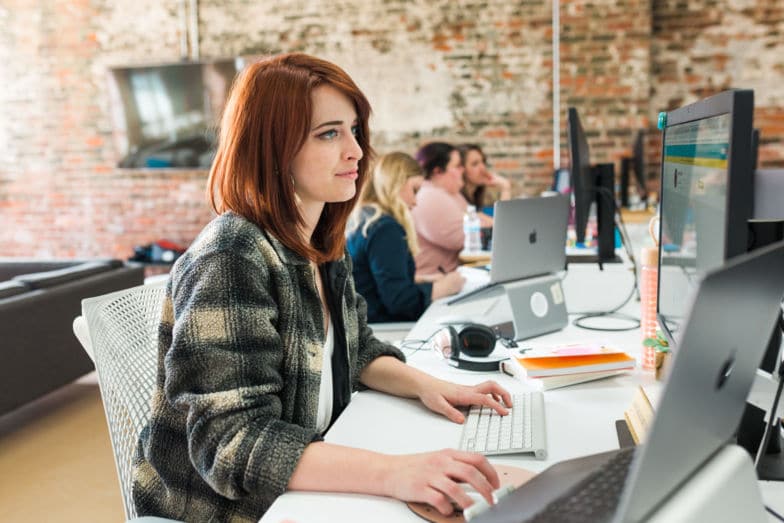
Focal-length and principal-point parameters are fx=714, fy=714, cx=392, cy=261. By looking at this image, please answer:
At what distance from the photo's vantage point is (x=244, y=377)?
104 cm

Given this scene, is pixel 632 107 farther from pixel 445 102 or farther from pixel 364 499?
pixel 364 499

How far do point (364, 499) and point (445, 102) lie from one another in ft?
16.5

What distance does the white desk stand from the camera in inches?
38.3

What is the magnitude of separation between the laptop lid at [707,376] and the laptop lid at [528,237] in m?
1.26

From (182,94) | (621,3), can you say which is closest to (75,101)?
(182,94)

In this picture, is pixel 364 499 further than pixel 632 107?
No

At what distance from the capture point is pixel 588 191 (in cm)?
277

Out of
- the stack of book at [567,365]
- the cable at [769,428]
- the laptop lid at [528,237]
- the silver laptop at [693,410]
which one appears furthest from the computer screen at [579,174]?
the silver laptop at [693,410]

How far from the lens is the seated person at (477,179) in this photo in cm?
538

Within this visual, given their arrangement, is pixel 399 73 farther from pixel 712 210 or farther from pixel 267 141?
pixel 712 210

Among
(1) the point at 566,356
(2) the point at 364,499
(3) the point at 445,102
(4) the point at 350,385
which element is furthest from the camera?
(3) the point at 445,102

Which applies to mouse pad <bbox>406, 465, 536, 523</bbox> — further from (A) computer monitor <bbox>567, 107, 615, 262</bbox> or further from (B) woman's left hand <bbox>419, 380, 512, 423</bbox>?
(A) computer monitor <bbox>567, 107, 615, 262</bbox>

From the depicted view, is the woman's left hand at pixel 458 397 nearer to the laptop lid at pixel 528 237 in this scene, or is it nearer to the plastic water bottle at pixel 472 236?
the laptop lid at pixel 528 237

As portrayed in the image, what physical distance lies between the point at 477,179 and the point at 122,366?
169 inches
